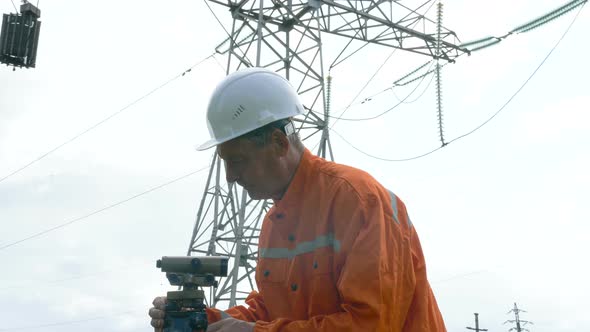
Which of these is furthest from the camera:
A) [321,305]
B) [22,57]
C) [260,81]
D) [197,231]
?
[22,57]

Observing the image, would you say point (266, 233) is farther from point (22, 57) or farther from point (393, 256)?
point (22, 57)

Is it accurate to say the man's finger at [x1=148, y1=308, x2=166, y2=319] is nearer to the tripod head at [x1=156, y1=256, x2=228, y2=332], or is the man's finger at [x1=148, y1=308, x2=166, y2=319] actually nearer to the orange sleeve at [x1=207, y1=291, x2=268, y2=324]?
the tripod head at [x1=156, y1=256, x2=228, y2=332]

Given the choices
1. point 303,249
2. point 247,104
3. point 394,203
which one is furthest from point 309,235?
point 247,104

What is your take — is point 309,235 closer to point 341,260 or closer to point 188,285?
point 341,260

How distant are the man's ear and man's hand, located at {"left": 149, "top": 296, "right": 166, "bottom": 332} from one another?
0.70 meters

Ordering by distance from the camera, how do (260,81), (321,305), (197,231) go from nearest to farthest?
(321,305)
(260,81)
(197,231)

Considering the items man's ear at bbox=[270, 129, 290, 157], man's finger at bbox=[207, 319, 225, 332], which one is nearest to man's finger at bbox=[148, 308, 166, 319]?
man's finger at bbox=[207, 319, 225, 332]

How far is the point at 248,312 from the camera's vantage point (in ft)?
8.96

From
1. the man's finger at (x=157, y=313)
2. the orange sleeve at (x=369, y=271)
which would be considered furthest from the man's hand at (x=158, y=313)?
the orange sleeve at (x=369, y=271)

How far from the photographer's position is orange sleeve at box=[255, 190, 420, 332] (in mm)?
1998

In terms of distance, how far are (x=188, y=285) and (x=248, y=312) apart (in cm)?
43

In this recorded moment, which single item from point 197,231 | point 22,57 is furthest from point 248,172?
point 22,57

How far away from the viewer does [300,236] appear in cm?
240

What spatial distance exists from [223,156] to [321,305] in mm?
699
